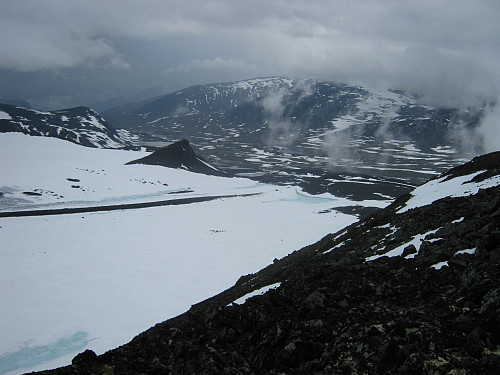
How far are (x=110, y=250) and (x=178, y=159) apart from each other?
7771 centimetres

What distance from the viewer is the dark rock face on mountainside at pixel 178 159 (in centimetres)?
10406

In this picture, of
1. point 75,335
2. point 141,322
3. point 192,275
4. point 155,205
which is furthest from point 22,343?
point 155,205

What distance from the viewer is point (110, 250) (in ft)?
119

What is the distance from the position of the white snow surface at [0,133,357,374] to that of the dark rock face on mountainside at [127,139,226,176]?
24.1 meters

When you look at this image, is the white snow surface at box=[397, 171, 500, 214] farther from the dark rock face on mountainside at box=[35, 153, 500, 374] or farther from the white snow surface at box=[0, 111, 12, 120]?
the white snow surface at box=[0, 111, 12, 120]

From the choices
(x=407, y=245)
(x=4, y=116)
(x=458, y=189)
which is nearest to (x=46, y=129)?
(x=4, y=116)

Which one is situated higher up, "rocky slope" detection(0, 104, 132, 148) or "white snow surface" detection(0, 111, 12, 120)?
"white snow surface" detection(0, 111, 12, 120)

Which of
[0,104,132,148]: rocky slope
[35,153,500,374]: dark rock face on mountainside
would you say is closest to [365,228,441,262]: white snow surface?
[35,153,500,374]: dark rock face on mountainside

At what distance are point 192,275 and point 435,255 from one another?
23.0 m

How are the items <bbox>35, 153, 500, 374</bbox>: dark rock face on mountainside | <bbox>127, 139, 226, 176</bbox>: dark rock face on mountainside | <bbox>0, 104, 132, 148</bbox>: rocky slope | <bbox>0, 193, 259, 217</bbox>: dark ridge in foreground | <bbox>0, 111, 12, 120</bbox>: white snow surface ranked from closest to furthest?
1. <bbox>35, 153, 500, 374</bbox>: dark rock face on mountainside
2. <bbox>0, 193, 259, 217</bbox>: dark ridge in foreground
3. <bbox>127, 139, 226, 176</bbox>: dark rock face on mountainside
4. <bbox>0, 104, 132, 148</bbox>: rocky slope
5. <bbox>0, 111, 12, 120</bbox>: white snow surface

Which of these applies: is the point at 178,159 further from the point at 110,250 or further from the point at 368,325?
the point at 368,325

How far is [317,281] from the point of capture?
11719mm

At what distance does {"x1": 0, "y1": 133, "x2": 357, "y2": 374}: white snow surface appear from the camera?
2205cm

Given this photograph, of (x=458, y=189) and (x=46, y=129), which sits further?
(x=46, y=129)
